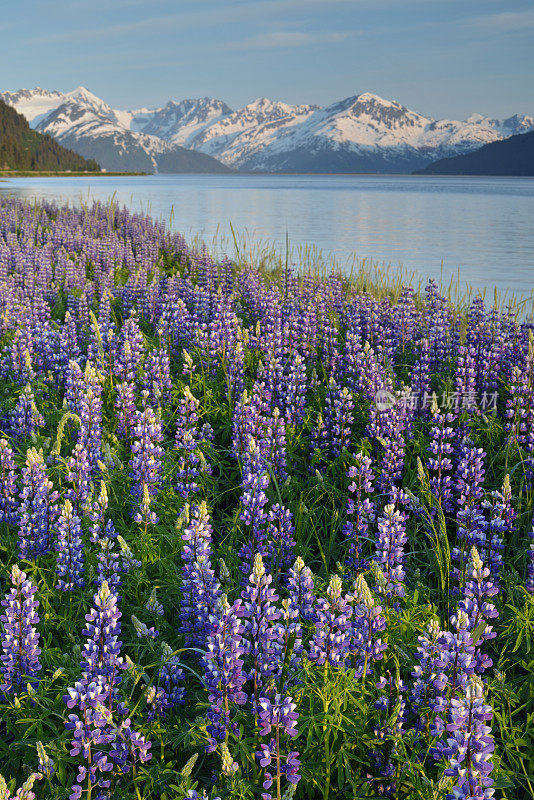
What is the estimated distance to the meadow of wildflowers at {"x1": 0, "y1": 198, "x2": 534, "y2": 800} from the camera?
2.50m

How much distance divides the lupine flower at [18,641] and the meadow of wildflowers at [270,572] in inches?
0.4

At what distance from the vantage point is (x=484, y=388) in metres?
6.38

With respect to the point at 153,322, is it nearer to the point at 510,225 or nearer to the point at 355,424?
the point at 355,424

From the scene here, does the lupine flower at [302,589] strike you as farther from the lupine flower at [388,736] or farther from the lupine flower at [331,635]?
the lupine flower at [388,736]

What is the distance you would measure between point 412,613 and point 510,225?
37415mm

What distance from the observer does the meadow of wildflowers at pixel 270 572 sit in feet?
8.20

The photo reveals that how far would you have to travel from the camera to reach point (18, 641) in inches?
114

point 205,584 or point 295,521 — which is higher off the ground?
point 205,584

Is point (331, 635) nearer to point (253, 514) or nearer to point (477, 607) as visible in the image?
point (477, 607)

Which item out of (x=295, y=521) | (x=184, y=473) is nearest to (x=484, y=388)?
(x=295, y=521)

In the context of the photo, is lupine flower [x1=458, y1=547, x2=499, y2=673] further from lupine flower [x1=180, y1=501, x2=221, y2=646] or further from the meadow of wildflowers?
lupine flower [x1=180, y1=501, x2=221, y2=646]

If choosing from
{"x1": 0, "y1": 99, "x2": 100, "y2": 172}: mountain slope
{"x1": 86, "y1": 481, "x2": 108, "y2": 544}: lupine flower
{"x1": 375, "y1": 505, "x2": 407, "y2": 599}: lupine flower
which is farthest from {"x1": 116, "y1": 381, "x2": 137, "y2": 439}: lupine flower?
{"x1": 0, "y1": 99, "x2": 100, "y2": 172}: mountain slope

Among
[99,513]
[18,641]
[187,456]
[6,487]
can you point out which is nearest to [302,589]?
[18,641]

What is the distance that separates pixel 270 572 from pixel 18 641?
1.62 metres
